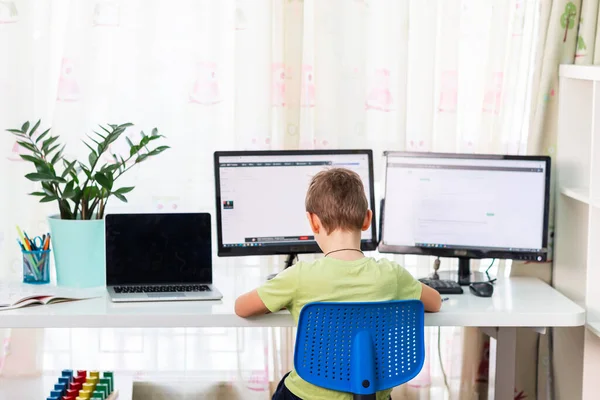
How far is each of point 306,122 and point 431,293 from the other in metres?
0.87

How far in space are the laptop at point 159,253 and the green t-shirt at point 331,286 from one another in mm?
430

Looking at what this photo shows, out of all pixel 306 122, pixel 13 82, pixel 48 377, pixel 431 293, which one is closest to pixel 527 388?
pixel 431 293

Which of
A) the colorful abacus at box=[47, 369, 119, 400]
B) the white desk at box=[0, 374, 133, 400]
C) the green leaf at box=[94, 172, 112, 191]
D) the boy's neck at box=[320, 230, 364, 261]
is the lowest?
the white desk at box=[0, 374, 133, 400]

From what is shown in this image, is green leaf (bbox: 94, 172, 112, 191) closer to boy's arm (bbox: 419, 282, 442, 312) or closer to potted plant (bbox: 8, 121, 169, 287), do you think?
potted plant (bbox: 8, 121, 169, 287)

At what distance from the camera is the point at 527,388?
287 cm

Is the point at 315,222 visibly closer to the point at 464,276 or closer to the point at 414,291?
the point at 414,291

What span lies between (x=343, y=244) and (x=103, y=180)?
2.45 ft

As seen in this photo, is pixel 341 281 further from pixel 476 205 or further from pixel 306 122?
pixel 306 122

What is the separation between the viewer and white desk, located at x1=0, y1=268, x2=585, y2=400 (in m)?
2.14

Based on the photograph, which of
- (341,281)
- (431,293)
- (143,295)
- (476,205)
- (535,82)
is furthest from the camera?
(535,82)

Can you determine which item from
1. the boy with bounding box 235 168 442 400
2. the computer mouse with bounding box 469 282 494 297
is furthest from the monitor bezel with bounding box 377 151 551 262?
the boy with bounding box 235 168 442 400

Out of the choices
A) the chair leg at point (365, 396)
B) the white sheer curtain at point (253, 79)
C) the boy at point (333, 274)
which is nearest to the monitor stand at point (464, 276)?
the white sheer curtain at point (253, 79)

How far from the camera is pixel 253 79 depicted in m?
2.80

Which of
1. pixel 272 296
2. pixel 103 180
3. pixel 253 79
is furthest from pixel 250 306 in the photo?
pixel 253 79
